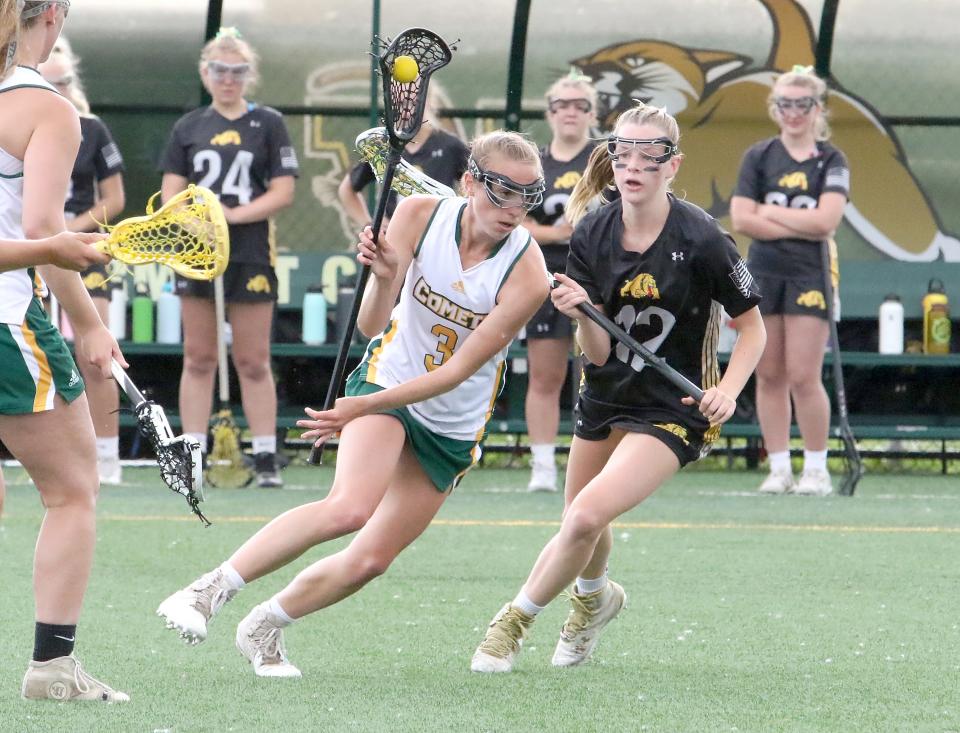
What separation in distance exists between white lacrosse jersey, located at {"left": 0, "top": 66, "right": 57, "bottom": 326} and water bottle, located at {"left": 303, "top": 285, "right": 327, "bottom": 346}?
6513 millimetres

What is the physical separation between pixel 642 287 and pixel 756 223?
4.01 m

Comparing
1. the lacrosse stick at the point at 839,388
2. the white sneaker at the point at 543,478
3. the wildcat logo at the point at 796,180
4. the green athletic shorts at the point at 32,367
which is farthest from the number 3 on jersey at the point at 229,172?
the green athletic shorts at the point at 32,367

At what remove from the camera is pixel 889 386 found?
36.6ft

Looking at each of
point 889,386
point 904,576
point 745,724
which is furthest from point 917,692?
point 889,386

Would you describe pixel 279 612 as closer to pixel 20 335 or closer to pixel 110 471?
pixel 20 335

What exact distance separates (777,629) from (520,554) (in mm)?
1714

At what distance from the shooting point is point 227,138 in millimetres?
8891

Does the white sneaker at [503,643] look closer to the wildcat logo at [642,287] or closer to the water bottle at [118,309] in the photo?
the wildcat logo at [642,287]

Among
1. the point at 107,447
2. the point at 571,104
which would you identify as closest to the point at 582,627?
the point at 571,104

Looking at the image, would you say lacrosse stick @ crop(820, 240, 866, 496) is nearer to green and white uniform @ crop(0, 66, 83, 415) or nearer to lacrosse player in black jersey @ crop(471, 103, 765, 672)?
lacrosse player in black jersey @ crop(471, 103, 765, 672)

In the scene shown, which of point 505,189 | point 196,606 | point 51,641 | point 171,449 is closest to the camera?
point 51,641

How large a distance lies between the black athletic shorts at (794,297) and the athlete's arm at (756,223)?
0.71 feet

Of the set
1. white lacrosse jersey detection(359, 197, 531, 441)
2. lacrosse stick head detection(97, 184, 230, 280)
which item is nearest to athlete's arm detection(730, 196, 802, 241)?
white lacrosse jersey detection(359, 197, 531, 441)

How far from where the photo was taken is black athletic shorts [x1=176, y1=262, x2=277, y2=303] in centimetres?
873
